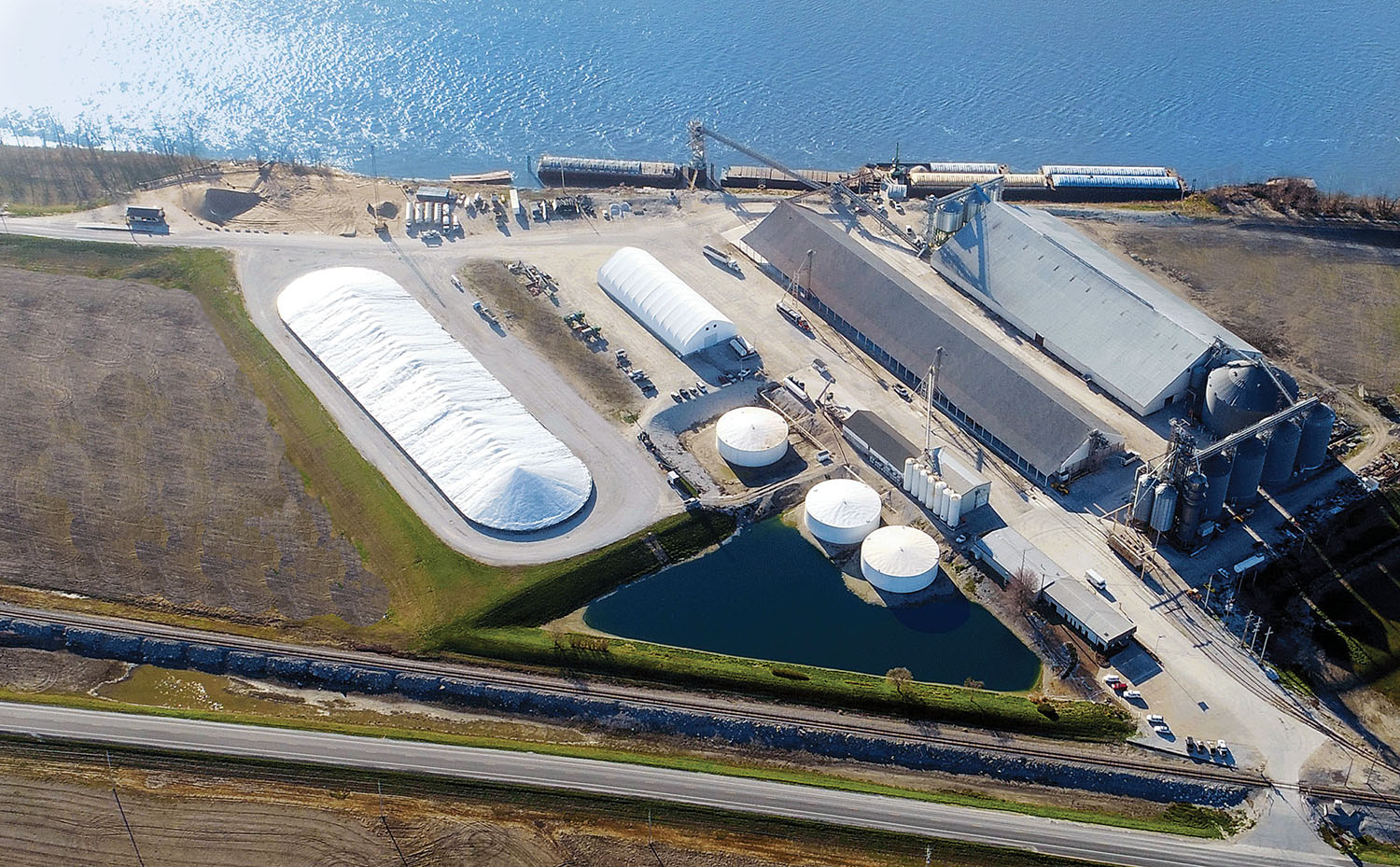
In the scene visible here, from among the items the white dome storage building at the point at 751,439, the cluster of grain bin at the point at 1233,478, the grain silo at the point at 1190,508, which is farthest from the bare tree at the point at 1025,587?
the white dome storage building at the point at 751,439

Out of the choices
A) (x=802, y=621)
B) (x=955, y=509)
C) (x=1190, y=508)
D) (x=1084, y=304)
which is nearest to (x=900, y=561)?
(x=955, y=509)

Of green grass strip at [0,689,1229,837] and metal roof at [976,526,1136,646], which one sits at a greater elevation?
metal roof at [976,526,1136,646]

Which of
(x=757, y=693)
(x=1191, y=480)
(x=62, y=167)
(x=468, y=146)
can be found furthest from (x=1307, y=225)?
(x=62, y=167)

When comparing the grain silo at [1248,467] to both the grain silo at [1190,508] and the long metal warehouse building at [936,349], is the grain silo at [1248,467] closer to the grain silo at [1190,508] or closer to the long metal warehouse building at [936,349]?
the grain silo at [1190,508]

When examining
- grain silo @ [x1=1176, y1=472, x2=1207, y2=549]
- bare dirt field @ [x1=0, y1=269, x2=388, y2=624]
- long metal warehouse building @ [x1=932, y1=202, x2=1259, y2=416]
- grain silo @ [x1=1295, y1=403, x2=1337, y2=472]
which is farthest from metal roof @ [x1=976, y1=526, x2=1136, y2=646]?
bare dirt field @ [x1=0, y1=269, x2=388, y2=624]

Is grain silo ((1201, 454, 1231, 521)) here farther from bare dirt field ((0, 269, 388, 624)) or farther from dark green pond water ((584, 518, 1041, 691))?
bare dirt field ((0, 269, 388, 624))

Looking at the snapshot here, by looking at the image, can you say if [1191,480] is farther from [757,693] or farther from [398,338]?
[398,338]
